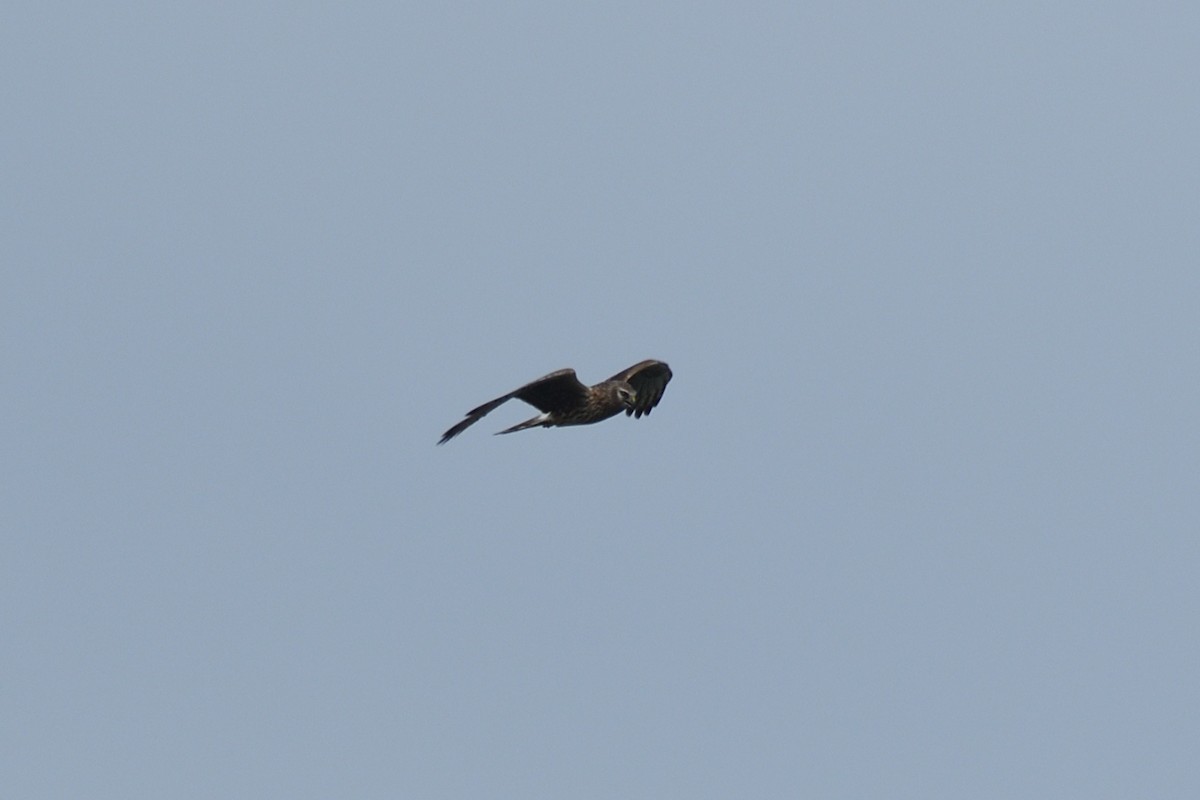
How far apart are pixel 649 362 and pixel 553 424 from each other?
133 inches

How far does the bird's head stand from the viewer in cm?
2205

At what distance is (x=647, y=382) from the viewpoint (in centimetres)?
2459

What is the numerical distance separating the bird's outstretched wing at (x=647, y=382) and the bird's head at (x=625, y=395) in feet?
5.29

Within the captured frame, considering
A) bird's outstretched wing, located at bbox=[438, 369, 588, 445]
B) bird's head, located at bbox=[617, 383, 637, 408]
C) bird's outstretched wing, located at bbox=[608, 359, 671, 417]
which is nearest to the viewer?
bird's outstretched wing, located at bbox=[438, 369, 588, 445]

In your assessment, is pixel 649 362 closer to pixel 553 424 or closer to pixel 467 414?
pixel 553 424

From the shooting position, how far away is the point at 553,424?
69.6 feet

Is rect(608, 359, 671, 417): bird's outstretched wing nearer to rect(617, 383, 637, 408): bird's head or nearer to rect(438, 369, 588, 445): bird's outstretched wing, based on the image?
rect(617, 383, 637, 408): bird's head

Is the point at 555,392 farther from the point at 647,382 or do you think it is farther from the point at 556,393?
the point at 647,382

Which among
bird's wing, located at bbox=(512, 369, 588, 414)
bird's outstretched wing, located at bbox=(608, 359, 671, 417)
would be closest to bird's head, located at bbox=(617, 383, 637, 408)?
bird's wing, located at bbox=(512, 369, 588, 414)

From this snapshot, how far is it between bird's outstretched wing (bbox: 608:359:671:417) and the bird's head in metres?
1.61

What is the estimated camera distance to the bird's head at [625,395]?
22.0m

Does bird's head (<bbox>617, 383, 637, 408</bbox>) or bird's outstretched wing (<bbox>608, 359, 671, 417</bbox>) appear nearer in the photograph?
bird's head (<bbox>617, 383, 637, 408</bbox>)

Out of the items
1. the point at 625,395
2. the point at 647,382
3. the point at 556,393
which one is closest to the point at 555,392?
the point at 556,393

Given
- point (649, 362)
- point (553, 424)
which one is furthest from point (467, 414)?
point (649, 362)
